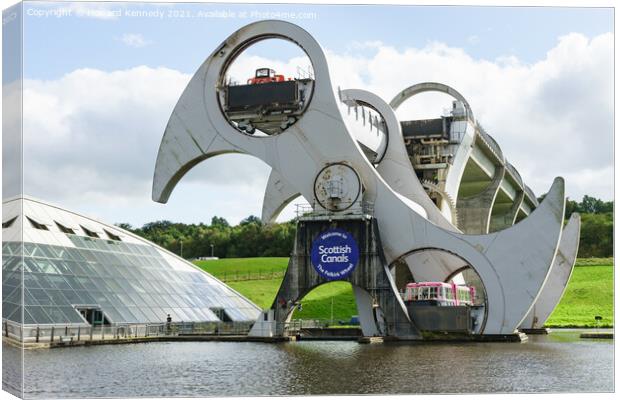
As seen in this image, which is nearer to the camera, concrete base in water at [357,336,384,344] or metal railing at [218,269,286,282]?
concrete base in water at [357,336,384,344]

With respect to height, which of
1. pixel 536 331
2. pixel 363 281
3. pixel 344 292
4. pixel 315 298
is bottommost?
pixel 536 331

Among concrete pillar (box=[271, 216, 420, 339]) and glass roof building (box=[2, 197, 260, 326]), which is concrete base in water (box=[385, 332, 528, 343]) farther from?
glass roof building (box=[2, 197, 260, 326])

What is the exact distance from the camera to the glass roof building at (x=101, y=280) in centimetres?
3219

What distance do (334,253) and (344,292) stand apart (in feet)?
123

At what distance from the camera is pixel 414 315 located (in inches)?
1462

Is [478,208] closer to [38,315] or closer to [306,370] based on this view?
[38,315]

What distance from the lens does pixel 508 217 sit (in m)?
67.5

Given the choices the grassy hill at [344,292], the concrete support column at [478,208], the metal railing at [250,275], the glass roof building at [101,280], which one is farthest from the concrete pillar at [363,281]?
the metal railing at [250,275]

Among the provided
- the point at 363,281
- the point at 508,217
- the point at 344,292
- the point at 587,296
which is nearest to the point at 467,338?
the point at 363,281

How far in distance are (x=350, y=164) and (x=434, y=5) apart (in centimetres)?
1683

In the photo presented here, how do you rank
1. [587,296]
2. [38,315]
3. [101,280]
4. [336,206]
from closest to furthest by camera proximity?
[38,315], [101,280], [336,206], [587,296]

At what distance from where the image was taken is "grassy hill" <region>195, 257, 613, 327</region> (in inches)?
2196

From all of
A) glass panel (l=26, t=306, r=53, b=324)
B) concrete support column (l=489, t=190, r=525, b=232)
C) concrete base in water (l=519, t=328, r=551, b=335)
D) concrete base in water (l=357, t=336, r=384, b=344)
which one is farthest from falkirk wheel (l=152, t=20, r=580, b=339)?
concrete support column (l=489, t=190, r=525, b=232)

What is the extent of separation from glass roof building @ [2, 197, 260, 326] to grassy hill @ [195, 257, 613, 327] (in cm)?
2044
